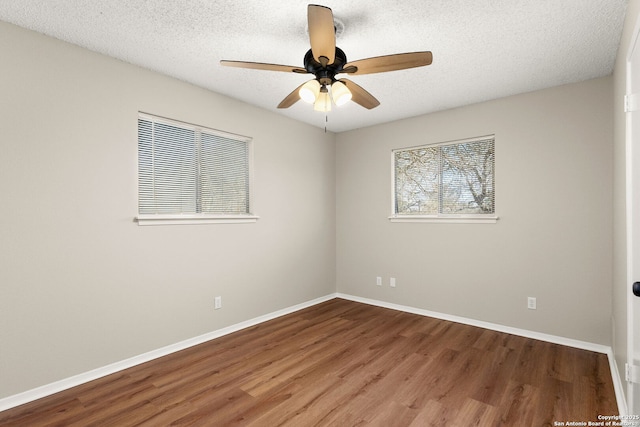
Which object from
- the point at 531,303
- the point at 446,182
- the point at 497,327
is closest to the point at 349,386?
the point at 497,327

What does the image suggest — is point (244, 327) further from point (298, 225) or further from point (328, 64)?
point (328, 64)

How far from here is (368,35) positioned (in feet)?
7.45

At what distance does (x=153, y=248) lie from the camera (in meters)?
2.83

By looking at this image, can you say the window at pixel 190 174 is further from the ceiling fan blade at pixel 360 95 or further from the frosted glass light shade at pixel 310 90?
the ceiling fan blade at pixel 360 95

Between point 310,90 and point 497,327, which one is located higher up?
point 310,90

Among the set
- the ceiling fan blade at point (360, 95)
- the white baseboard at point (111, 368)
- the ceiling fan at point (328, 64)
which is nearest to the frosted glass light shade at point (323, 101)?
the ceiling fan at point (328, 64)

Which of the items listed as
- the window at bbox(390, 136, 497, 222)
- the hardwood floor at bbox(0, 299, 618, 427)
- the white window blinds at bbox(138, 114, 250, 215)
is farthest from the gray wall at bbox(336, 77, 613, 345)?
the white window blinds at bbox(138, 114, 250, 215)

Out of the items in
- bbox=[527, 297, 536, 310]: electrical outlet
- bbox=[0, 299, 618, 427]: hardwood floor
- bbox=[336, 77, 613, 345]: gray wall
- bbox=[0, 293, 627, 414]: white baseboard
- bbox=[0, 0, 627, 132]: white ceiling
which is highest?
bbox=[0, 0, 627, 132]: white ceiling

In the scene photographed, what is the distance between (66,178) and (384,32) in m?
2.50

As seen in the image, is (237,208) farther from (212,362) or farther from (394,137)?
(394,137)

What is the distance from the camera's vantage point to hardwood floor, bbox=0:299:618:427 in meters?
1.99

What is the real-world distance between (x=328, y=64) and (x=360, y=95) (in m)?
0.44

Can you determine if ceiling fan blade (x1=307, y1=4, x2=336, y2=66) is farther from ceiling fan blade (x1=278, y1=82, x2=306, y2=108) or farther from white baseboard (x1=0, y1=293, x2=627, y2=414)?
white baseboard (x1=0, y1=293, x2=627, y2=414)

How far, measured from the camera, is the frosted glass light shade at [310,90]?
2119mm
